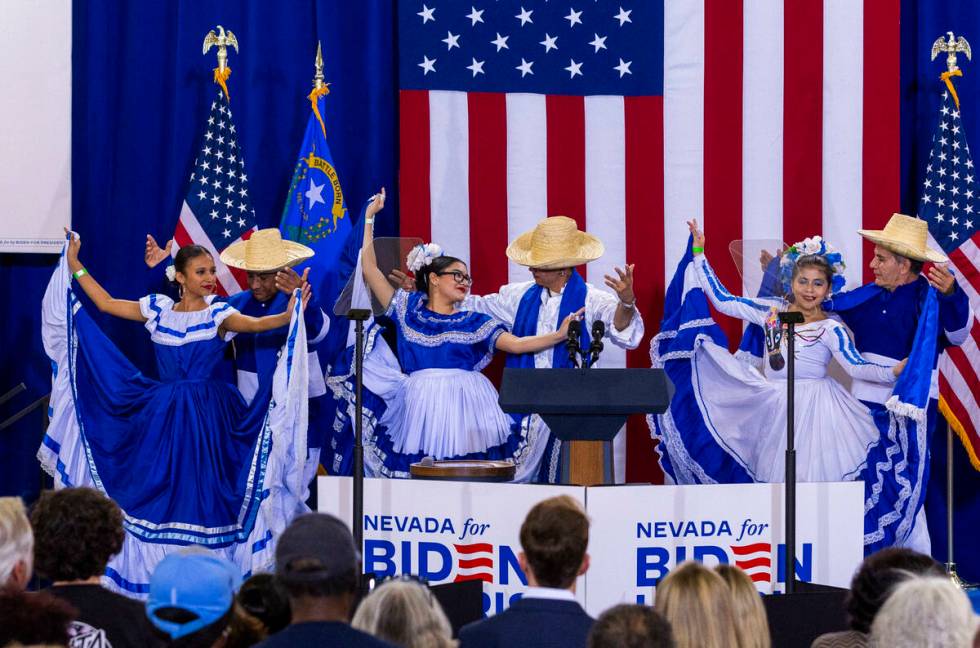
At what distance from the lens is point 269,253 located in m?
7.96

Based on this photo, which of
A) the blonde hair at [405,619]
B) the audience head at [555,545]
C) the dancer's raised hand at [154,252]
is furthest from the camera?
the dancer's raised hand at [154,252]

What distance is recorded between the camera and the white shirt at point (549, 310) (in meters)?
7.78

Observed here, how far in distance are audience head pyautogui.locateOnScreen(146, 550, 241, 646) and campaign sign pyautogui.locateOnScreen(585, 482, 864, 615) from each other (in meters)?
3.04

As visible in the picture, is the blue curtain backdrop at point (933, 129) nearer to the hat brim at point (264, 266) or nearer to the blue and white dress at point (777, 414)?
the blue and white dress at point (777, 414)

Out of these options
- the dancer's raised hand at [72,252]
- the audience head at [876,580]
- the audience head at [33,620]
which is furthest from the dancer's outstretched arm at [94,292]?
the audience head at [33,620]

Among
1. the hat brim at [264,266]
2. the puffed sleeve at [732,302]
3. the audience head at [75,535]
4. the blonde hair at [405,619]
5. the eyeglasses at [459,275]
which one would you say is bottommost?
the blonde hair at [405,619]

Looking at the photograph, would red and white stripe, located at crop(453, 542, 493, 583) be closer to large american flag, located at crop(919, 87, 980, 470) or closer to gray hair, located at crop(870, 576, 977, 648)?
gray hair, located at crop(870, 576, 977, 648)

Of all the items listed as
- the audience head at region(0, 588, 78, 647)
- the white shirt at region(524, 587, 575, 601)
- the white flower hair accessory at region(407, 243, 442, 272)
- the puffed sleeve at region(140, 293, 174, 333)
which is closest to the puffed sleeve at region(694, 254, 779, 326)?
the white flower hair accessory at region(407, 243, 442, 272)

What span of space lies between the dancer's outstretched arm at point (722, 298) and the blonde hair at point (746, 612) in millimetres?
4494

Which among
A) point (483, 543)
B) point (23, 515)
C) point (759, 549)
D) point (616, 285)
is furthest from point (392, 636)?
point (616, 285)

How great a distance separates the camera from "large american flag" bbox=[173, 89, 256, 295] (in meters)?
8.40

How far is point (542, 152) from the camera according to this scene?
349 inches

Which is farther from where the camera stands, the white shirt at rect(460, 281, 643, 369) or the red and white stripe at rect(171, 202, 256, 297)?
the red and white stripe at rect(171, 202, 256, 297)

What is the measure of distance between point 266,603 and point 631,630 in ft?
3.26
